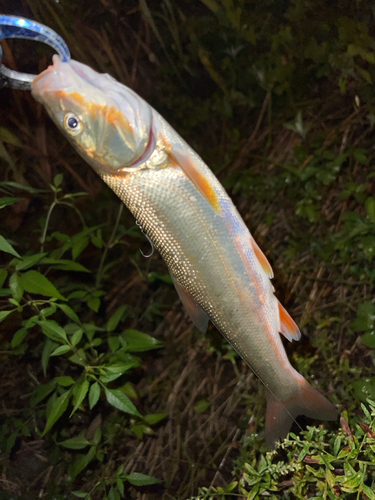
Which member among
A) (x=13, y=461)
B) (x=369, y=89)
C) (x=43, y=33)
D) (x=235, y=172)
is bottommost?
(x=13, y=461)

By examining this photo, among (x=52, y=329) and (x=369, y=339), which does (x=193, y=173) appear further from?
(x=369, y=339)

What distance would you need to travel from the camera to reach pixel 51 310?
168 centimetres

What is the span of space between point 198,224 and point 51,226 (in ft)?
6.10

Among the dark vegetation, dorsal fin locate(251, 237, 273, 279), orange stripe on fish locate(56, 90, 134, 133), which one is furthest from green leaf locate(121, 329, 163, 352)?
orange stripe on fish locate(56, 90, 134, 133)

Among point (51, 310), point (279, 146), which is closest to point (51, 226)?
point (51, 310)

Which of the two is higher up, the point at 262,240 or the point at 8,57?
the point at 8,57

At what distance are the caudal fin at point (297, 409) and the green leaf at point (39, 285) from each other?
3.22 ft

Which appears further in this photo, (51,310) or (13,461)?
(13,461)

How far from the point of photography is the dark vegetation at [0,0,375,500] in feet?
6.69

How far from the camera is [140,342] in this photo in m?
1.91

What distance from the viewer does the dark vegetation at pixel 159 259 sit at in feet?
6.69

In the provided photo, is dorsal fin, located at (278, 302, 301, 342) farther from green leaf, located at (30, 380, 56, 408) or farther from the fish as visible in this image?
green leaf, located at (30, 380, 56, 408)

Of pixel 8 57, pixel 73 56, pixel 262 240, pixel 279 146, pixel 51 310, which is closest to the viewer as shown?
pixel 51 310

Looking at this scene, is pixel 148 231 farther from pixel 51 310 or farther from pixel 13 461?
pixel 13 461
